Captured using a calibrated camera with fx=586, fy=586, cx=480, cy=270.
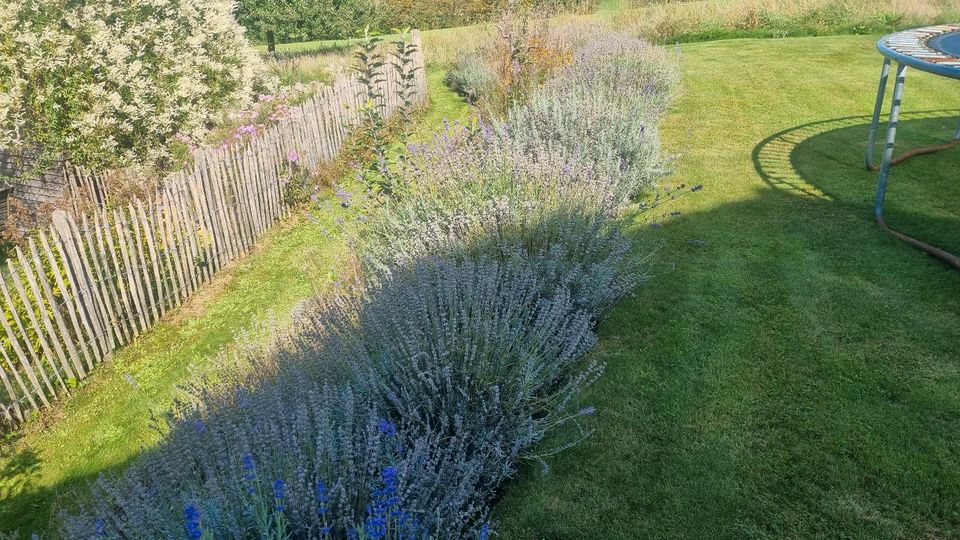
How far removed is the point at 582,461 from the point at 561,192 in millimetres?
2187

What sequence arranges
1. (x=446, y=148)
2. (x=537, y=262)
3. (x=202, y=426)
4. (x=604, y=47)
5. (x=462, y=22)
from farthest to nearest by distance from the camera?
1. (x=462, y=22)
2. (x=604, y=47)
3. (x=446, y=148)
4. (x=537, y=262)
5. (x=202, y=426)

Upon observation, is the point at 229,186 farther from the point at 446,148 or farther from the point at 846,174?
the point at 846,174

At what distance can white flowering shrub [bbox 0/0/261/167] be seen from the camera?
8258 millimetres

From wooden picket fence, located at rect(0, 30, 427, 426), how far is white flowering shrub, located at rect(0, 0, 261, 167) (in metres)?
2.90

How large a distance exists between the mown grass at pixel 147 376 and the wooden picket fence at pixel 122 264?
187mm

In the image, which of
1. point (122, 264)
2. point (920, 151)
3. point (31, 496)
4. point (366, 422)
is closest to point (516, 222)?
point (366, 422)

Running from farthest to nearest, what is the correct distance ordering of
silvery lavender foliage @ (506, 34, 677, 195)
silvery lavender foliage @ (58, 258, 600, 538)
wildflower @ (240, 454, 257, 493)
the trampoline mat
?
silvery lavender foliage @ (506, 34, 677, 195) → the trampoline mat → silvery lavender foliage @ (58, 258, 600, 538) → wildflower @ (240, 454, 257, 493)

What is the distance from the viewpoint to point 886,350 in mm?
3787

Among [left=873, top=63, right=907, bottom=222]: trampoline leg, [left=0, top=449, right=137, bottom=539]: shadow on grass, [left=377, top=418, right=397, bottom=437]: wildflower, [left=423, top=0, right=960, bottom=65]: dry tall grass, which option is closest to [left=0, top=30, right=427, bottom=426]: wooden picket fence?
[left=0, top=449, right=137, bottom=539]: shadow on grass

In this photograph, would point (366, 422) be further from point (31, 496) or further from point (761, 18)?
point (761, 18)

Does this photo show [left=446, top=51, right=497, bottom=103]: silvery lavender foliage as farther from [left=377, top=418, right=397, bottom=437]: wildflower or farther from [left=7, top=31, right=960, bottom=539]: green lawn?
[left=377, top=418, right=397, bottom=437]: wildflower

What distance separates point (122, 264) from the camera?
5.30 metres

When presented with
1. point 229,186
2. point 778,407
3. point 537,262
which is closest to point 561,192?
point 537,262

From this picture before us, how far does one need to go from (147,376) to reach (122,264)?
1092 mm
